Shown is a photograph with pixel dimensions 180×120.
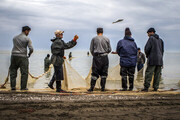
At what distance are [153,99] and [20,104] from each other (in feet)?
9.89

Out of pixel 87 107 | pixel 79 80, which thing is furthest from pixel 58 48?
pixel 87 107

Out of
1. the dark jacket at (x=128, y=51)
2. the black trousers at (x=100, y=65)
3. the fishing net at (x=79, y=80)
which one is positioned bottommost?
the fishing net at (x=79, y=80)

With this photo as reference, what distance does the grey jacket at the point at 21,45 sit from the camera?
6059 mm

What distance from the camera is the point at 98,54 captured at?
620 centimetres

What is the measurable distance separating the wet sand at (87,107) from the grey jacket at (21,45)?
1.51 meters

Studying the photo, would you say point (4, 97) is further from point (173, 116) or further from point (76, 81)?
point (173, 116)

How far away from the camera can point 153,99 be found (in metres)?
5.12

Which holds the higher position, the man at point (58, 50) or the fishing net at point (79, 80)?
the man at point (58, 50)

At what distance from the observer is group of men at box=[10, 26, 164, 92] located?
19.9 feet

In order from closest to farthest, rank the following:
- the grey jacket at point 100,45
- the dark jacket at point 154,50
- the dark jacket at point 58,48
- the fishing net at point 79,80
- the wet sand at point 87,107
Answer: the wet sand at point 87,107
the dark jacket at point 58,48
the grey jacket at point 100,45
the dark jacket at point 154,50
the fishing net at point 79,80

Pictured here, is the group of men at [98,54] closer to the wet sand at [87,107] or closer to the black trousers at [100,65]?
the black trousers at [100,65]

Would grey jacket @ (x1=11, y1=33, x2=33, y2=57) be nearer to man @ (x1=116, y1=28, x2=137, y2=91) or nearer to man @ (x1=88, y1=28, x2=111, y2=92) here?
man @ (x1=88, y1=28, x2=111, y2=92)

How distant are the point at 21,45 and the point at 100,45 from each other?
7.30 ft

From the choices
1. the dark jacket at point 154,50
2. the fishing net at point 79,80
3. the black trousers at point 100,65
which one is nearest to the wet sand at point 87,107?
the black trousers at point 100,65
